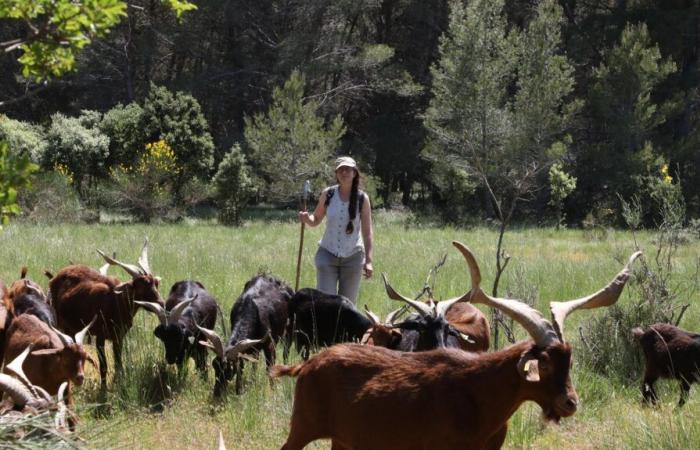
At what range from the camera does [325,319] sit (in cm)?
873

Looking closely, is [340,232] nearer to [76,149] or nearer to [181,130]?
[76,149]

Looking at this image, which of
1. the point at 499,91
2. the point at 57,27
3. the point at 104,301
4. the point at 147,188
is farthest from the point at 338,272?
the point at 499,91

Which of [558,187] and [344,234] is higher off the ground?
[558,187]

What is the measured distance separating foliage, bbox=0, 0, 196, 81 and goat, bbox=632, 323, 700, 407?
217 inches

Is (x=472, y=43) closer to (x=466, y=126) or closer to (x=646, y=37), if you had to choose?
(x=466, y=126)

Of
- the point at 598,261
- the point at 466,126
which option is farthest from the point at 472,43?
the point at 598,261

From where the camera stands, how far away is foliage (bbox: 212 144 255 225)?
92.2 feet

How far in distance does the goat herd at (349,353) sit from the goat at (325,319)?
0.05 feet

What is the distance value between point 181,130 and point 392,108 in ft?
44.4

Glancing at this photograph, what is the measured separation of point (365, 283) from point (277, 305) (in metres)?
4.93

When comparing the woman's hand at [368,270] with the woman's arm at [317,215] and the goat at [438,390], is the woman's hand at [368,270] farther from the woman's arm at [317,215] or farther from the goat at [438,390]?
the goat at [438,390]

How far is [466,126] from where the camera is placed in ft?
110

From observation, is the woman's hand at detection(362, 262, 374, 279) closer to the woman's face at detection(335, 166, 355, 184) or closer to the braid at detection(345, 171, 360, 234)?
the braid at detection(345, 171, 360, 234)

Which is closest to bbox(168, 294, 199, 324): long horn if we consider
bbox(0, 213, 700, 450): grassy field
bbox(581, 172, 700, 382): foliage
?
bbox(0, 213, 700, 450): grassy field
